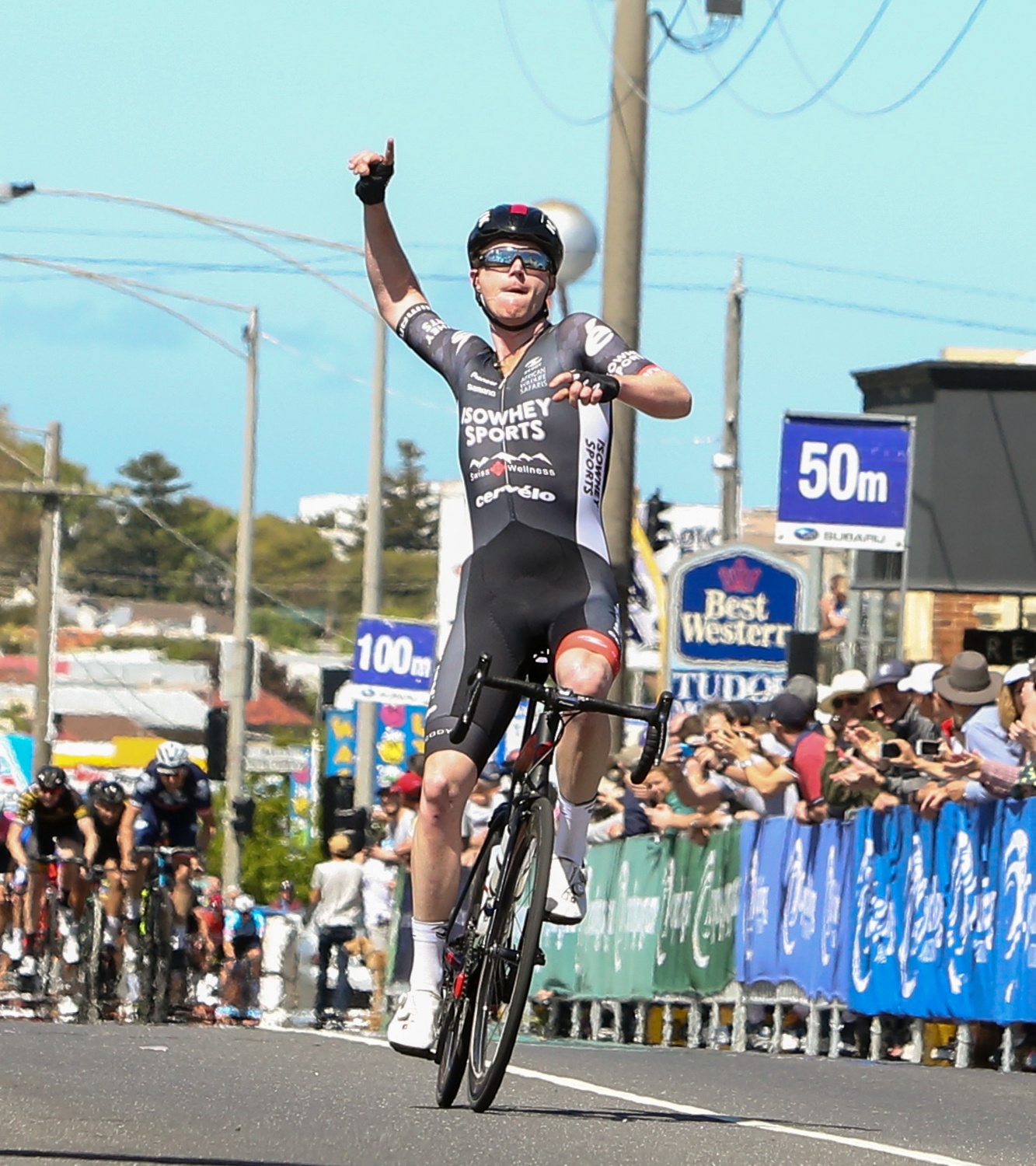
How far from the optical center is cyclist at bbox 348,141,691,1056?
8.42 meters

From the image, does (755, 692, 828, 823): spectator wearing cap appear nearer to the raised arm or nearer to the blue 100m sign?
the blue 100m sign

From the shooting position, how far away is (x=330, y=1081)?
402 inches

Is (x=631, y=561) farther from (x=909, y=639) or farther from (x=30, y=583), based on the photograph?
(x=30, y=583)

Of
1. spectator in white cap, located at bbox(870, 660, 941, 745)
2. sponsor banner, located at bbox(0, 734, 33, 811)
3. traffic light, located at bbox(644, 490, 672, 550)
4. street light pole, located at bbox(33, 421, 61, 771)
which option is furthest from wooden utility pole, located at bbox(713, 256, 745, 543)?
sponsor banner, located at bbox(0, 734, 33, 811)

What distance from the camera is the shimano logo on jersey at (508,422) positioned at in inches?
335

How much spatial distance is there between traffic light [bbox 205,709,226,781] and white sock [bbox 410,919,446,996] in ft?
76.9

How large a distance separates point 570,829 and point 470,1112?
1015 mm

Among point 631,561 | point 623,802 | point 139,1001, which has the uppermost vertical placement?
point 631,561

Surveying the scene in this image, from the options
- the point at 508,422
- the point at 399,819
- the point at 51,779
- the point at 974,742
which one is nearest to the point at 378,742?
the point at 399,819

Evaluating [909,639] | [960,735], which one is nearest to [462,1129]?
[960,735]

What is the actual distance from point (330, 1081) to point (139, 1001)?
8657mm

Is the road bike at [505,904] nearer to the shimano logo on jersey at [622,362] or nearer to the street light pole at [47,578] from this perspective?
the shimano logo on jersey at [622,362]

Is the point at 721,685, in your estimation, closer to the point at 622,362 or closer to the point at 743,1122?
the point at 743,1122

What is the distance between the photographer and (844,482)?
Answer: 772 inches
